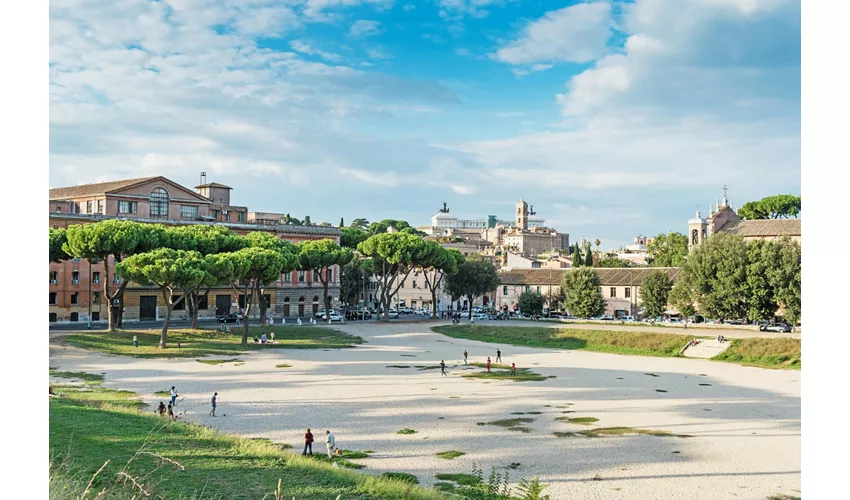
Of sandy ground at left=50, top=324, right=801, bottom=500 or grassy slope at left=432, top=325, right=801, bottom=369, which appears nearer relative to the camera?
sandy ground at left=50, top=324, right=801, bottom=500

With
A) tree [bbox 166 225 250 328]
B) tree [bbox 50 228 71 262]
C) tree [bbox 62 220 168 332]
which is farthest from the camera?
tree [bbox 166 225 250 328]

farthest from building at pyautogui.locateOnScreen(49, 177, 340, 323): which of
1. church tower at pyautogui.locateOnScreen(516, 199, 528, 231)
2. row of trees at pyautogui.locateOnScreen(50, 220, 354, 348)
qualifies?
church tower at pyautogui.locateOnScreen(516, 199, 528, 231)

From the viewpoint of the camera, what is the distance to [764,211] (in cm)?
7412

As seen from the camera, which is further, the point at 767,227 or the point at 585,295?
the point at 767,227

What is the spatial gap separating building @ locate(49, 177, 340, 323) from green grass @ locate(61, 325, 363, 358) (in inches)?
140

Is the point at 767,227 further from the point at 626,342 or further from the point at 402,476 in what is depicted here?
the point at 402,476

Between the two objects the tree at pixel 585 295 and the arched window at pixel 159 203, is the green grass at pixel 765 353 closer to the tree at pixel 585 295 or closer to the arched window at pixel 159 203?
the tree at pixel 585 295

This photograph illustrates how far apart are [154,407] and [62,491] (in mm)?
16584

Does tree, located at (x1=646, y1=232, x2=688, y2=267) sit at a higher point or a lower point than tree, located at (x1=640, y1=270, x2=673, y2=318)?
higher

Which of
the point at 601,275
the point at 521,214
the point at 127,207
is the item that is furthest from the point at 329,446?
the point at 521,214

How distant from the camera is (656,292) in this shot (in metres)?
55.5

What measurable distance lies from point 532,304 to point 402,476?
153 ft

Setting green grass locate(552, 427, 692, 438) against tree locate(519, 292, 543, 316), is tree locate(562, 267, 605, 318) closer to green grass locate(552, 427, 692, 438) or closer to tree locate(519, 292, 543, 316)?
tree locate(519, 292, 543, 316)

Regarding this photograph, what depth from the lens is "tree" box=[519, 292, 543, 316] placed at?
199ft
